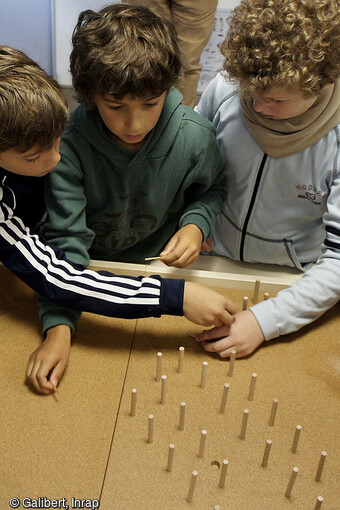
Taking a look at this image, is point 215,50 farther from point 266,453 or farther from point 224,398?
point 266,453

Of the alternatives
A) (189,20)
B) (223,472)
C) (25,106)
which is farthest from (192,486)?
(189,20)

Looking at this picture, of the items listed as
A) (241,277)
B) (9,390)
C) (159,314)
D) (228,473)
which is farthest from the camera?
(241,277)

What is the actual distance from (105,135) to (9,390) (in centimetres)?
57

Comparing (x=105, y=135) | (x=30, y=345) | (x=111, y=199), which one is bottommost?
(x=30, y=345)

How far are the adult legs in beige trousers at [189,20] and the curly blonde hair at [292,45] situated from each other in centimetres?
82

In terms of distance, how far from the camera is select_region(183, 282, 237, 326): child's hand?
39.6 inches

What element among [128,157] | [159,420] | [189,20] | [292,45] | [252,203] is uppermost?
[292,45]

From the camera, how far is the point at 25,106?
90cm

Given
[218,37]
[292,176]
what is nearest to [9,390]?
[292,176]

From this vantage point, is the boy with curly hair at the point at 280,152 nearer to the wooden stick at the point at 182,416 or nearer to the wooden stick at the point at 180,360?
the wooden stick at the point at 180,360

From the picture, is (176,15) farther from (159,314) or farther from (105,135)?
(159,314)

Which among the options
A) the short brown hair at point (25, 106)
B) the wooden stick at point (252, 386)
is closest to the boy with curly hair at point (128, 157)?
the short brown hair at point (25, 106)

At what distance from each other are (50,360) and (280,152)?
2.35 ft

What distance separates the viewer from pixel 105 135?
43.7 inches
